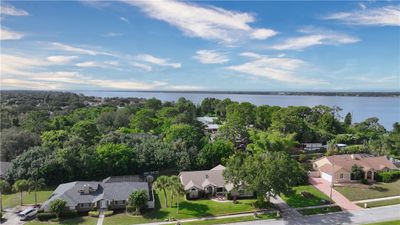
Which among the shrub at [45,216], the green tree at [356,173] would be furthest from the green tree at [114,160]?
the green tree at [356,173]

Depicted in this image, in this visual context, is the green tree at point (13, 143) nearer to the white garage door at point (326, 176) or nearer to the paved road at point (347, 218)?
the paved road at point (347, 218)

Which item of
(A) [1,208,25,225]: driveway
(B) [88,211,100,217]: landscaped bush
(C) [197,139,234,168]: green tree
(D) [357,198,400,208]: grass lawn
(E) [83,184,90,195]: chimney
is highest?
(C) [197,139,234,168]: green tree

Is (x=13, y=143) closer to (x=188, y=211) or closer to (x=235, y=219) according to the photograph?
(x=188, y=211)

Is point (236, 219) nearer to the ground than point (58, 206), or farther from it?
nearer to the ground

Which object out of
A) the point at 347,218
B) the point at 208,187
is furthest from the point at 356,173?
the point at 208,187

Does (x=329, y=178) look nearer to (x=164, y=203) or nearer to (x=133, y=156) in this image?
(x=164, y=203)

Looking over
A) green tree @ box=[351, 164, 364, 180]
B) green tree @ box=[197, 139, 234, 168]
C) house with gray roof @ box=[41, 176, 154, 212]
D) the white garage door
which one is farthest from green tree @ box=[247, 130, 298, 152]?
house with gray roof @ box=[41, 176, 154, 212]

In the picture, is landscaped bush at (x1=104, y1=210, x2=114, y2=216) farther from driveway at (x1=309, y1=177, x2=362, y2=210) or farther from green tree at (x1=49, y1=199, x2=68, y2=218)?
driveway at (x1=309, y1=177, x2=362, y2=210)
